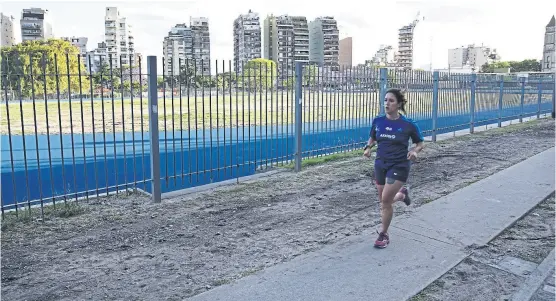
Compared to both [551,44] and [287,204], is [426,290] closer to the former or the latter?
[287,204]

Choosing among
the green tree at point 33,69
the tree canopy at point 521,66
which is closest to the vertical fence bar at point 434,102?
the green tree at point 33,69

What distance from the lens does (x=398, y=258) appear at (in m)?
4.55

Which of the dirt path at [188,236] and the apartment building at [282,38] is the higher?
the apartment building at [282,38]

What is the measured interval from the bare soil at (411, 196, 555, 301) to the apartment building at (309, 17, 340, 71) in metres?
158

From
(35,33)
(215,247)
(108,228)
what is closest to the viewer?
(215,247)

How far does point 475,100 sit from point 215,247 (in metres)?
13.4

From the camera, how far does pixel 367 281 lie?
4020 millimetres

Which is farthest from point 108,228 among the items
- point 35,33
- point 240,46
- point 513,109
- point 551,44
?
point 240,46

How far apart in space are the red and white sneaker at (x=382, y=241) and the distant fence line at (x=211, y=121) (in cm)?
335

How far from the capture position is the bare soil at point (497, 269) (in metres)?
3.85

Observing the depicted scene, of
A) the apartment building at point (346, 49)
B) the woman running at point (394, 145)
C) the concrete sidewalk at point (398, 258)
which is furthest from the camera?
the apartment building at point (346, 49)

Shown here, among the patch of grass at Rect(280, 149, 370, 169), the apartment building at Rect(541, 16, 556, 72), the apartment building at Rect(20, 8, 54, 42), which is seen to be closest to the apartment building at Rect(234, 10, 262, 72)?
the apartment building at Rect(20, 8, 54, 42)

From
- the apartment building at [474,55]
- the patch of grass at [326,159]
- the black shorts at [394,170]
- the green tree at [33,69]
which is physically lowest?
the patch of grass at [326,159]

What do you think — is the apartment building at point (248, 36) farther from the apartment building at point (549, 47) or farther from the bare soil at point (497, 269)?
the bare soil at point (497, 269)
